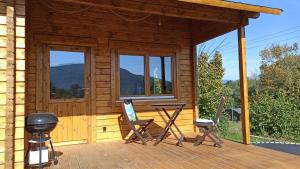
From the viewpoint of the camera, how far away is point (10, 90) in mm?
2859

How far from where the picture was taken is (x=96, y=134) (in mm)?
5062

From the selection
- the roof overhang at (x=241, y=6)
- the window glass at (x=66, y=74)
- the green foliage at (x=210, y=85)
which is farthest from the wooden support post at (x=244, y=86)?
the green foliage at (x=210, y=85)

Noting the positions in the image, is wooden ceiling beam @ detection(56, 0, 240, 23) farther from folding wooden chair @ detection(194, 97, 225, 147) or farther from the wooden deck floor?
the wooden deck floor

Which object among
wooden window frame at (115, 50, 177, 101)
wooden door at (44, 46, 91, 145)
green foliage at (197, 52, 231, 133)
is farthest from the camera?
green foliage at (197, 52, 231, 133)

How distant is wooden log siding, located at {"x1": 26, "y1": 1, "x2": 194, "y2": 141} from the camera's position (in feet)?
15.3

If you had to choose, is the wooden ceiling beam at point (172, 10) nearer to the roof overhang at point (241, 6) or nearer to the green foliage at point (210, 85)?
the roof overhang at point (241, 6)

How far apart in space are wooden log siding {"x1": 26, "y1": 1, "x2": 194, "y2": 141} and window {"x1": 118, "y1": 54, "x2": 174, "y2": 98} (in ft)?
0.77

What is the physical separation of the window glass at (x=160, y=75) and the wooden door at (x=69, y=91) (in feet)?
4.91

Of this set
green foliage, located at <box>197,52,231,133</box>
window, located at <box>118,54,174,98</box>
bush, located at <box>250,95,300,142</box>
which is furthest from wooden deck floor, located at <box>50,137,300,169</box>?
green foliage, located at <box>197,52,231,133</box>

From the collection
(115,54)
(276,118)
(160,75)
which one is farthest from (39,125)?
(276,118)

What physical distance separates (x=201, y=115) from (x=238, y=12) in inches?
158

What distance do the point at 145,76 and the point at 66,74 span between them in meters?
1.71

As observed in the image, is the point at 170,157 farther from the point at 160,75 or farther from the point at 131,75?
the point at 160,75

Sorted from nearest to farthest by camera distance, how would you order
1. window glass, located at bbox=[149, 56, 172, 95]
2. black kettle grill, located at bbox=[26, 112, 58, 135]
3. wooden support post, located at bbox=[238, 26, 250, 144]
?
1. black kettle grill, located at bbox=[26, 112, 58, 135]
2. wooden support post, located at bbox=[238, 26, 250, 144]
3. window glass, located at bbox=[149, 56, 172, 95]
